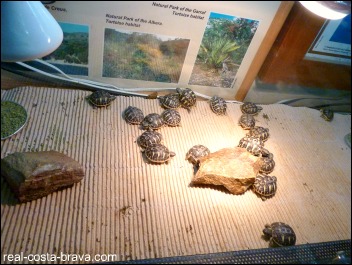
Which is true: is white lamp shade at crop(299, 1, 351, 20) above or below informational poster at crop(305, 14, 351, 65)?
above

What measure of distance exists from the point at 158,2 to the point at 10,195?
1590 mm

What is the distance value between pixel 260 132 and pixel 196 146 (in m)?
0.72

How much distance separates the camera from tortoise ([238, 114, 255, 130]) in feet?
8.51

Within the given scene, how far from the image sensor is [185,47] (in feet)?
7.31

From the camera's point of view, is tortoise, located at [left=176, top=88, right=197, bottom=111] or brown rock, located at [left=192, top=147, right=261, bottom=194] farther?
tortoise, located at [left=176, top=88, right=197, bottom=111]

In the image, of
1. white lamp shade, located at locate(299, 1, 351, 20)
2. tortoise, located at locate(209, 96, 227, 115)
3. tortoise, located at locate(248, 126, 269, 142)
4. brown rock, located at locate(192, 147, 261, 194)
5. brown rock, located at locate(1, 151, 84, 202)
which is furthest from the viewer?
tortoise, located at locate(209, 96, 227, 115)

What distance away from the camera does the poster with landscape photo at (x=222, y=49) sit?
2.04 meters

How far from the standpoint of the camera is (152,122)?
231cm

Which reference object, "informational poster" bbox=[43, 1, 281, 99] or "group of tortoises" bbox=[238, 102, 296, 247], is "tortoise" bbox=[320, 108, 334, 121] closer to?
"group of tortoises" bbox=[238, 102, 296, 247]

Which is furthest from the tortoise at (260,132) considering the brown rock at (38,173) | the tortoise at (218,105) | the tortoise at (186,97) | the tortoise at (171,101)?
the brown rock at (38,173)

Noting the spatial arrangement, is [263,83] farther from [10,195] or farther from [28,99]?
[10,195]

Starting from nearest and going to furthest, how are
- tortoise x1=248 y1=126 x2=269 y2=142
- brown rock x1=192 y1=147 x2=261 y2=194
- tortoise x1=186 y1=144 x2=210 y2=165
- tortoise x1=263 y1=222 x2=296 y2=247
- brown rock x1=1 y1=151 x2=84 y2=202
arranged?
1. brown rock x1=1 y1=151 x2=84 y2=202
2. tortoise x1=263 y1=222 x2=296 y2=247
3. brown rock x1=192 y1=147 x2=261 y2=194
4. tortoise x1=186 y1=144 x2=210 y2=165
5. tortoise x1=248 y1=126 x2=269 y2=142

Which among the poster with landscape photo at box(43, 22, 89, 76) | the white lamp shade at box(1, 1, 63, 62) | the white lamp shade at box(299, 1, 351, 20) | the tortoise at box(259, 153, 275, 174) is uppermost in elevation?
the white lamp shade at box(299, 1, 351, 20)

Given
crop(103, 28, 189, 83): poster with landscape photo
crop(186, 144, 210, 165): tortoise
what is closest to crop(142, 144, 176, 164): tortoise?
crop(186, 144, 210, 165): tortoise
